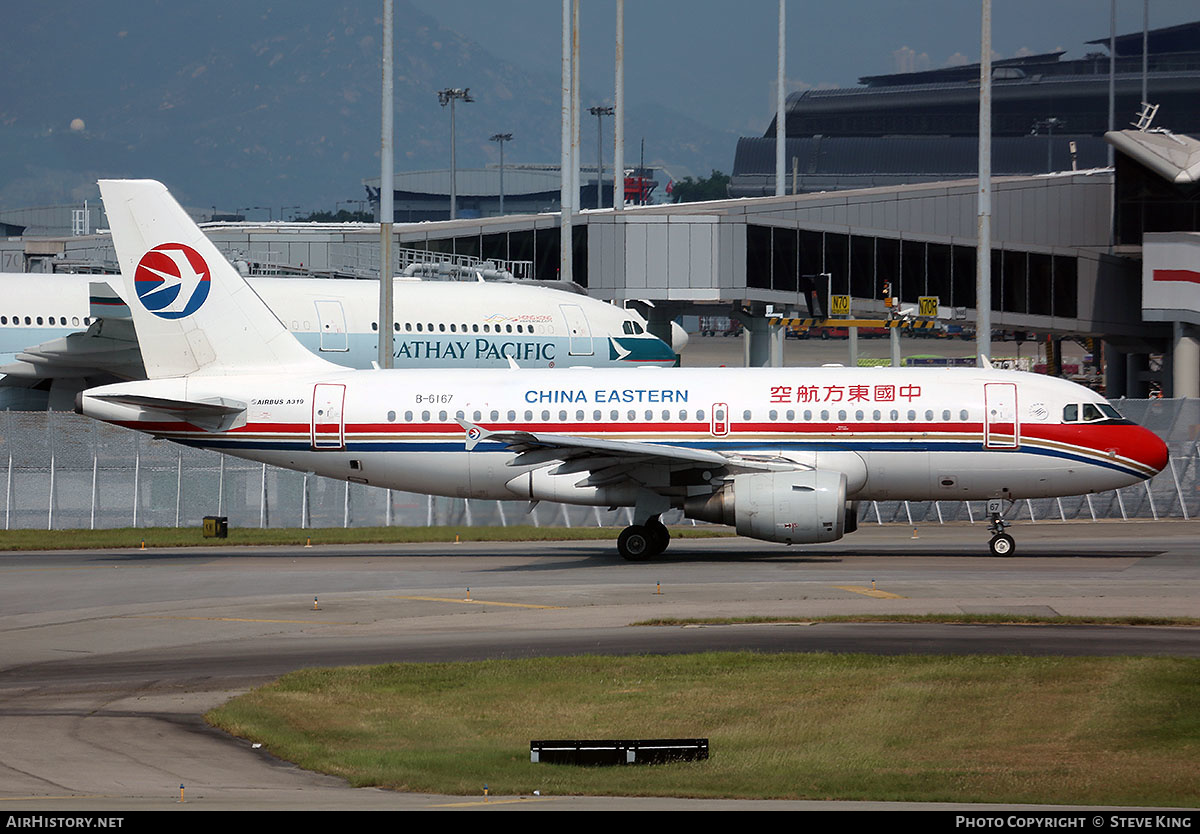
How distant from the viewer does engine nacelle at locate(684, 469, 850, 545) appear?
106 ft

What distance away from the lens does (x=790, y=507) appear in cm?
3219

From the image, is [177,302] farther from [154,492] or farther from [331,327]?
[331,327]

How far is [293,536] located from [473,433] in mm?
11118

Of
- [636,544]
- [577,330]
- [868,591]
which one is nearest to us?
[868,591]

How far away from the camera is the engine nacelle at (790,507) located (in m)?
32.2

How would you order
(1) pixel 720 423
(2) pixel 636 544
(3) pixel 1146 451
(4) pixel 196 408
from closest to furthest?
(3) pixel 1146 451 < (1) pixel 720 423 < (2) pixel 636 544 < (4) pixel 196 408

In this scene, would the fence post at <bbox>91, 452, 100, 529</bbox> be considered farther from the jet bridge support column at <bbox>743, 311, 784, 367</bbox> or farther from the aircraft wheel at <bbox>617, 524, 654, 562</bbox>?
the jet bridge support column at <bbox>743, 311, 784, 367</bbox>

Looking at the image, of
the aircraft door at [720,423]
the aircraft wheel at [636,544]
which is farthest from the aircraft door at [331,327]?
the aircraft door at [720,423]

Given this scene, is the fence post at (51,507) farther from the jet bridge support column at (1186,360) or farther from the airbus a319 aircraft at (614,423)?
the jet bridge support column at (1186,360)

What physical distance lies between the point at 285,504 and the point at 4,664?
22581mm

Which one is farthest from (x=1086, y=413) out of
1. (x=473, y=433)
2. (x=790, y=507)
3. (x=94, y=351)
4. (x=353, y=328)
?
(x=94, y=351)

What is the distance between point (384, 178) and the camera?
152 ft

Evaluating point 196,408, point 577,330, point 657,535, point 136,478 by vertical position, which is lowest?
point 657,535

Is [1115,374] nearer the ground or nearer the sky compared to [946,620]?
nearer the sky
